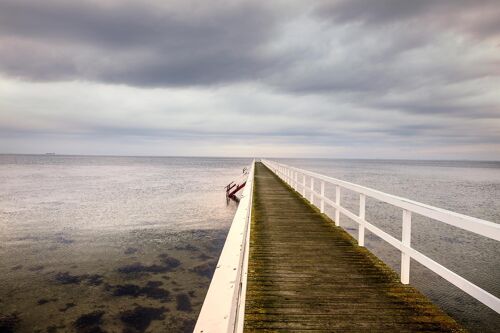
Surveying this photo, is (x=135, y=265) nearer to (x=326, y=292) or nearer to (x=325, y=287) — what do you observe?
(x=325, y=287)

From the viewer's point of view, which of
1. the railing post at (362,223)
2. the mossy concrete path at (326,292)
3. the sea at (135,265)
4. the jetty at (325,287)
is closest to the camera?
the jetty at (325,287)

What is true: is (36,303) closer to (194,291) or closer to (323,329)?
(194,291)

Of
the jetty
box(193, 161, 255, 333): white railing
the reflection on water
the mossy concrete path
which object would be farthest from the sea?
box(193, 161, 255, 333): white railing

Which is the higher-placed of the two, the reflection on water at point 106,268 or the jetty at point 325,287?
the jetty at point 325,287

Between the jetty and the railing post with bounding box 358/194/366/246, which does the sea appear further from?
the railing post with bounding box 358/194/366/246

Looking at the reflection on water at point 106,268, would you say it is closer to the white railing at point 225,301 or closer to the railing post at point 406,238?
the railing post at point 406,238

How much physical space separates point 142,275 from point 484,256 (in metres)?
13.8

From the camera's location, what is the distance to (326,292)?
472 cm

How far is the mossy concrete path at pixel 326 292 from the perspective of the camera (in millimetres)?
3842

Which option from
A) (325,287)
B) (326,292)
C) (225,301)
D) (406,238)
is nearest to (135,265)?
(325,287)

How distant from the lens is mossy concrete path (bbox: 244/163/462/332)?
3.84m

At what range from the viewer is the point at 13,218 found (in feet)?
68.3

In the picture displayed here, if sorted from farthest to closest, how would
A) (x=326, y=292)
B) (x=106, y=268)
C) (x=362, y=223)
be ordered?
(x=106, y=268) < (x=362, y=223) < (x=326, y=292)

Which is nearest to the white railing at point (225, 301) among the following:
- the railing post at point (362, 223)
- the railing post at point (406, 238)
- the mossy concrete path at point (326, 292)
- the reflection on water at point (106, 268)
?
the mossy concrete path at point (326, 292)
